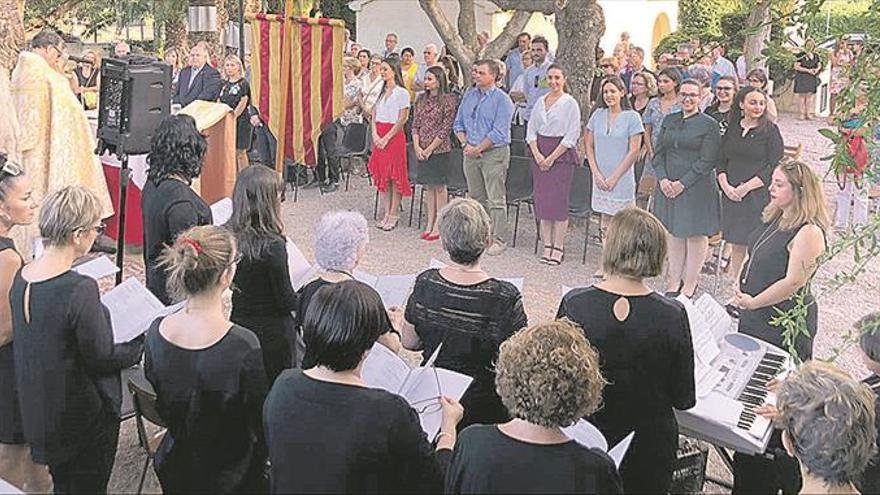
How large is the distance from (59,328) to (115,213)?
5.14 meters

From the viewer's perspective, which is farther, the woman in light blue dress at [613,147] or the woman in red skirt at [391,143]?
the woman in red skirt at [391,143]

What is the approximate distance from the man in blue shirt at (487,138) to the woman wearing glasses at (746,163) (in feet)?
6.71

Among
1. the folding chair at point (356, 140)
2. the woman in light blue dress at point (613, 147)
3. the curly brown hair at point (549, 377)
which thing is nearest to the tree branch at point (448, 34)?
the folding chair at point (356, 140)

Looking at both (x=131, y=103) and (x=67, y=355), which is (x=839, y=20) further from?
(x=131, y=103)

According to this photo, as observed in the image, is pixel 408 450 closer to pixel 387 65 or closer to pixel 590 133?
pixel 590 133

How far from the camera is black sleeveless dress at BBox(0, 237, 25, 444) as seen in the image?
134 inches

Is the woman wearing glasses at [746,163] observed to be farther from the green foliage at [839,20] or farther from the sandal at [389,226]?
the green foliage at [839,20]

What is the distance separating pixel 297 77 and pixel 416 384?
6.44 metres

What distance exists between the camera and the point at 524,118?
457 inches

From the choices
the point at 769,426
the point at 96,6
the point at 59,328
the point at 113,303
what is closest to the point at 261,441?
the point at 59,328

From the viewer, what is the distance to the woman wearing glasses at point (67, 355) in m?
3.07

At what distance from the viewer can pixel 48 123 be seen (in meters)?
7.10

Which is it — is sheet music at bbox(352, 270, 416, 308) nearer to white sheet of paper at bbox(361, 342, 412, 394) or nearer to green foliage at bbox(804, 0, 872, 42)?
white sheet of paper at bbox(361, 342, 412, 394)

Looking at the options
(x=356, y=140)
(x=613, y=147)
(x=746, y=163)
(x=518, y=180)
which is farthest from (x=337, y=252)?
(x=356, y=140)
